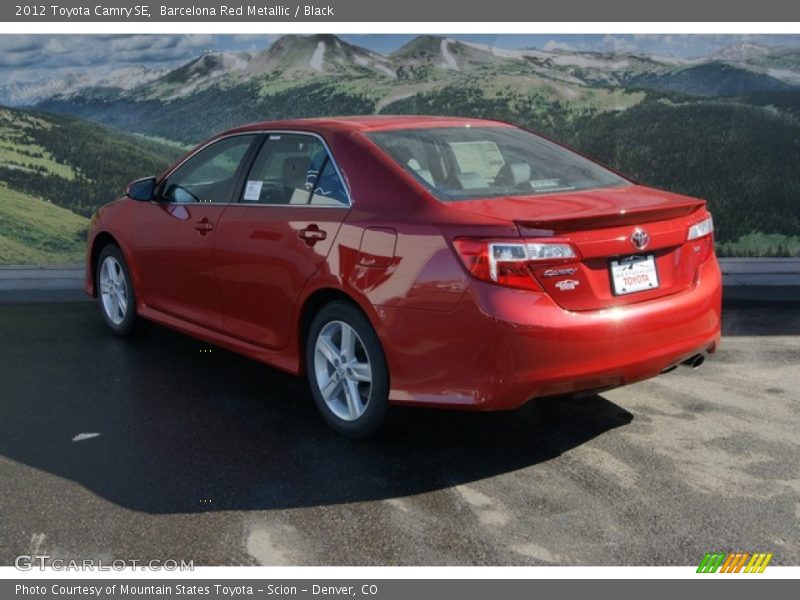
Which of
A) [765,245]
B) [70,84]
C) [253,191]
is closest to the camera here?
[253,191]

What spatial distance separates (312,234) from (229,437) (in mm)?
1107

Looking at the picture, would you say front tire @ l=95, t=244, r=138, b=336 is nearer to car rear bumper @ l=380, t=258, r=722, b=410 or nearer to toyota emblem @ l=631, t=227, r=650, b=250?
car rear bumper @ l=380, t=258, r=722, b=410

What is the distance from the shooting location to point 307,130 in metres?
5.45

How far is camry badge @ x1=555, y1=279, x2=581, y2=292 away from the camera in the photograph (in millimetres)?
4289

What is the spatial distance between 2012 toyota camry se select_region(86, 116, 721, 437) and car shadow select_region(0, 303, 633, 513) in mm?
293

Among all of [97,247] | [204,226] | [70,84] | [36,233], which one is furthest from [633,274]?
[70,84]

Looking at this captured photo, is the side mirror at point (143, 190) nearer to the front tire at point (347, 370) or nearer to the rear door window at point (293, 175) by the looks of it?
the rear door window at point (293, 175)

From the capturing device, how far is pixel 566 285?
14.1 feet

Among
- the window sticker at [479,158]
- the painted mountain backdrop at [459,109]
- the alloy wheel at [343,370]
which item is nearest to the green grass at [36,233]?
the painted mountain backdrop at [459,109]

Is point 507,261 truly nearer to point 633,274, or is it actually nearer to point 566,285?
point 566,285

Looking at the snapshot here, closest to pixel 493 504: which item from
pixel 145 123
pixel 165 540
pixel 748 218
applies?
pixel 165 540

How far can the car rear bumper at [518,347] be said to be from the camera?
4219 mm

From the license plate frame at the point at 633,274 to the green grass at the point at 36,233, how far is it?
23.5 feet

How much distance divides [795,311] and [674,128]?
3199 millimetres
